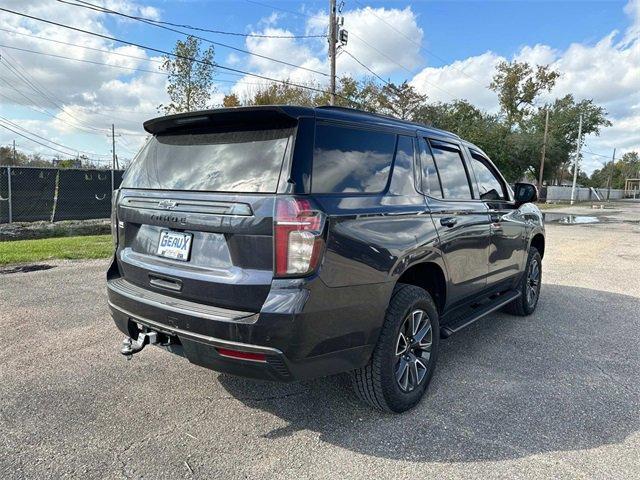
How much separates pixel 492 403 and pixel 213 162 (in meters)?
2.52

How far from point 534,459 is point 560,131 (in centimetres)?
5385

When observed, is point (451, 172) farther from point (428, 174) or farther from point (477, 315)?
point (477, 315)

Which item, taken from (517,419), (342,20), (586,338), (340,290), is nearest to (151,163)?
(340,290)

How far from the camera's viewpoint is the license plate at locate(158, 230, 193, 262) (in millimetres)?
2703

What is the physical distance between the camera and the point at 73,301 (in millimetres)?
5477

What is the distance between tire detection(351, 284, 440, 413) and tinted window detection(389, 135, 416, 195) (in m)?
0.67

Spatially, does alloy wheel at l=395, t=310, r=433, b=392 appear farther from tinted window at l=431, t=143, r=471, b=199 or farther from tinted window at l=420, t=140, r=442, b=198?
tinted window at l=431, t=143, r=471, b=199

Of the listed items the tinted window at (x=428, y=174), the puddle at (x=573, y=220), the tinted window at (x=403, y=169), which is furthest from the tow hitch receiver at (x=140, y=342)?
the puddle at (x=573, y=220)

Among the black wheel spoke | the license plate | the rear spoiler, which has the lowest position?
the black wheel spoke

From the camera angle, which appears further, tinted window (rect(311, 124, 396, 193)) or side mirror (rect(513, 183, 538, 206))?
side mirror (rect(513, 183, 538, 206))

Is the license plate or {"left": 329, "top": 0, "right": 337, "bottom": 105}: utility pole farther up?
{"left": 329, "top": 0, "right": 337, "bottom": 105}: utility pole

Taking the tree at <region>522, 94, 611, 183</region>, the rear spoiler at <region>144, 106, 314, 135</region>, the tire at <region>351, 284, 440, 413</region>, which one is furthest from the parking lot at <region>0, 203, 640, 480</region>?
the tree at <region>522, 94, 611, 183</region>

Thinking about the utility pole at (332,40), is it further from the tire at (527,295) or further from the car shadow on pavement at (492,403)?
the car shadow on pavement at (492,403)

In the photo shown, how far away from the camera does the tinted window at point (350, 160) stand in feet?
8.56
